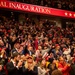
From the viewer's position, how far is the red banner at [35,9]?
1434cm

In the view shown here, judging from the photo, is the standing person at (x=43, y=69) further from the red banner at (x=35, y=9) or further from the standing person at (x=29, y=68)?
the red banner at (x=35, y=9)

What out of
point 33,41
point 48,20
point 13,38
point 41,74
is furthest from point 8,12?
point 41,74

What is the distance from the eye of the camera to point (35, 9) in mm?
15680

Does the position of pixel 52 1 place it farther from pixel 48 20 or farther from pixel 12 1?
pixel 12 1

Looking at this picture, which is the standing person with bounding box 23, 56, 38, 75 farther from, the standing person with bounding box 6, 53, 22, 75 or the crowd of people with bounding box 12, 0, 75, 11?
the crowd of people with bounding box 12, 0, 75, 11

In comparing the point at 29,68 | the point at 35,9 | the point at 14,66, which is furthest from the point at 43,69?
the point at 35,9

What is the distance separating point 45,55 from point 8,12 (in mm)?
7506

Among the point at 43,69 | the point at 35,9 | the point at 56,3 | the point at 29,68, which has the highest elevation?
the point at 56,3

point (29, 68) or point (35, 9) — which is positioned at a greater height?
point (35, 9)

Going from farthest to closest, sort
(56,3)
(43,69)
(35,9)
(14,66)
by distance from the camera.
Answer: (56,3), (35,9), (43,69), (14,66)

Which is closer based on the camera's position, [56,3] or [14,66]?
[14,66]

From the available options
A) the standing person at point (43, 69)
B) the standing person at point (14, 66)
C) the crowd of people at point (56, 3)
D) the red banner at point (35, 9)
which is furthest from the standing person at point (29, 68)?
the crowd of people at point (56, 3)

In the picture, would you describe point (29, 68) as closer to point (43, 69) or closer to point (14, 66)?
point (14, 66)

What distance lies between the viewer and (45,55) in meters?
8.71
